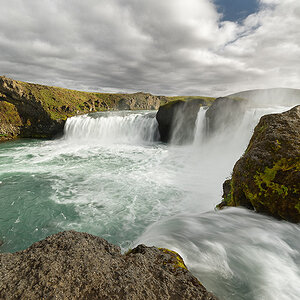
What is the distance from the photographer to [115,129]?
1414 inches

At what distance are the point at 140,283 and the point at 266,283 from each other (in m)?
2.35

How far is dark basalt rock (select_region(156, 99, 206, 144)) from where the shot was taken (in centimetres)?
2605

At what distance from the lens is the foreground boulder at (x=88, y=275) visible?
179 cm

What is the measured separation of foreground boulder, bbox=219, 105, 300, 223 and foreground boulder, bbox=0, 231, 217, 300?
3.74m

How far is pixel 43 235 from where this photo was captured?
23.8 feet

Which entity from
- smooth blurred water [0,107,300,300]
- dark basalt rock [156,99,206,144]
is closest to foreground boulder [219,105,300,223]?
smooth blurred water [0,107,300,300]

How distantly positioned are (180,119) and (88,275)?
26788 millimetres

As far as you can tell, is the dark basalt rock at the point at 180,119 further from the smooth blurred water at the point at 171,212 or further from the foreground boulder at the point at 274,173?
the foreground boulder at the point at 274,173

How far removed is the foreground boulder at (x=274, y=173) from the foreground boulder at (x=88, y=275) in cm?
374

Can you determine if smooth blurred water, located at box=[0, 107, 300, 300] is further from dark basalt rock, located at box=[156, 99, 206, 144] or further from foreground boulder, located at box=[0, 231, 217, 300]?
dark basalt rock, located at box=[156, 99, 206, 144]

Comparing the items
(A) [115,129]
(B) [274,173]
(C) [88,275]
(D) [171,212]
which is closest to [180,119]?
(A) [115,129]

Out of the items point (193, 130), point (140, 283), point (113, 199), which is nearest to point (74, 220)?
point (113, 199)

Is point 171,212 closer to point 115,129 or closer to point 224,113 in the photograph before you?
point 224,113

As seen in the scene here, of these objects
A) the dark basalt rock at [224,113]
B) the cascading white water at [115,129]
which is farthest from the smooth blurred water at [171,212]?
the cascading white water at [115,129]
